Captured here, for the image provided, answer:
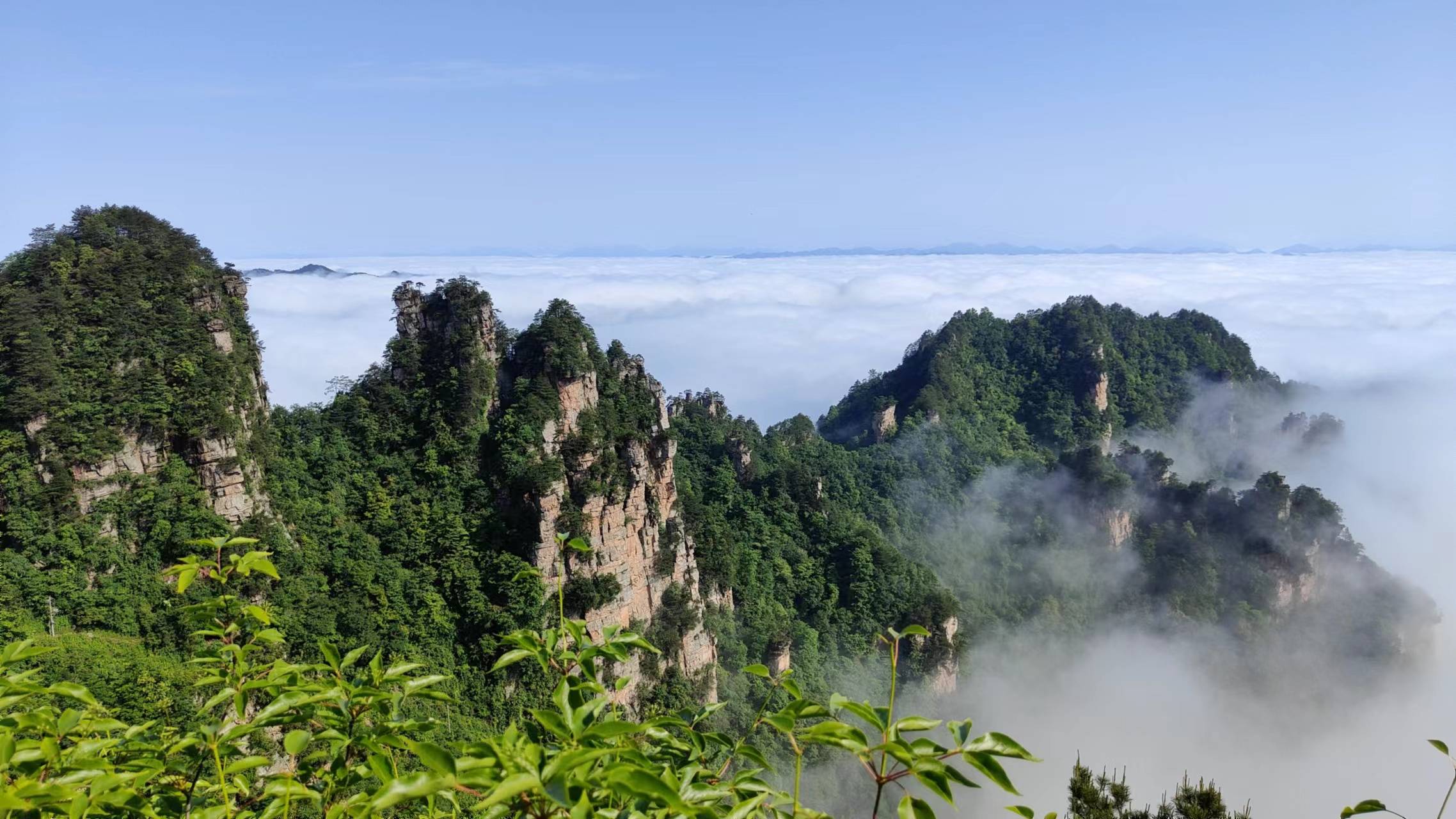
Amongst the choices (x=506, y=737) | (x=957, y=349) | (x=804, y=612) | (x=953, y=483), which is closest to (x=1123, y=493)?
(x=953, y=483)

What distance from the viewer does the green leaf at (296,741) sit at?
9.30 feet

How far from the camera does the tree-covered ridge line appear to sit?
23.4m

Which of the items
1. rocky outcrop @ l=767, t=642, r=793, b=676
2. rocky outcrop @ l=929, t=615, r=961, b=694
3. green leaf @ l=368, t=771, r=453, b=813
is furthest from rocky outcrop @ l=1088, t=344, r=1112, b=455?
green leaf @ l=368, t=771, r=453, b=813

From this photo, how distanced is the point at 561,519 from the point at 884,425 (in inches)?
1664

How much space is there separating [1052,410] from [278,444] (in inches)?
2568

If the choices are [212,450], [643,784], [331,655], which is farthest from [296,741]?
[212,450]

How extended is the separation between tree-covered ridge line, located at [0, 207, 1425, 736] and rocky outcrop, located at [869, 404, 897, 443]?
110cm

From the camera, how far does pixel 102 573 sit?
22.7 metres

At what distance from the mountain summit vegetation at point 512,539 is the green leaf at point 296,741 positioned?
0.09ft

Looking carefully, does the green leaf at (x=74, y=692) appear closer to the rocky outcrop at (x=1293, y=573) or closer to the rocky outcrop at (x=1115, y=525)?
the rocky outcrop at (x=1115, y=525)

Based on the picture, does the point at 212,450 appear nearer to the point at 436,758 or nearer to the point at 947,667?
the point at 436,758

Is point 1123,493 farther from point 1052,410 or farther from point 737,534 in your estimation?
point 737,534

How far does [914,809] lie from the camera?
280 centimetres

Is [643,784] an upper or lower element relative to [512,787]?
lower
